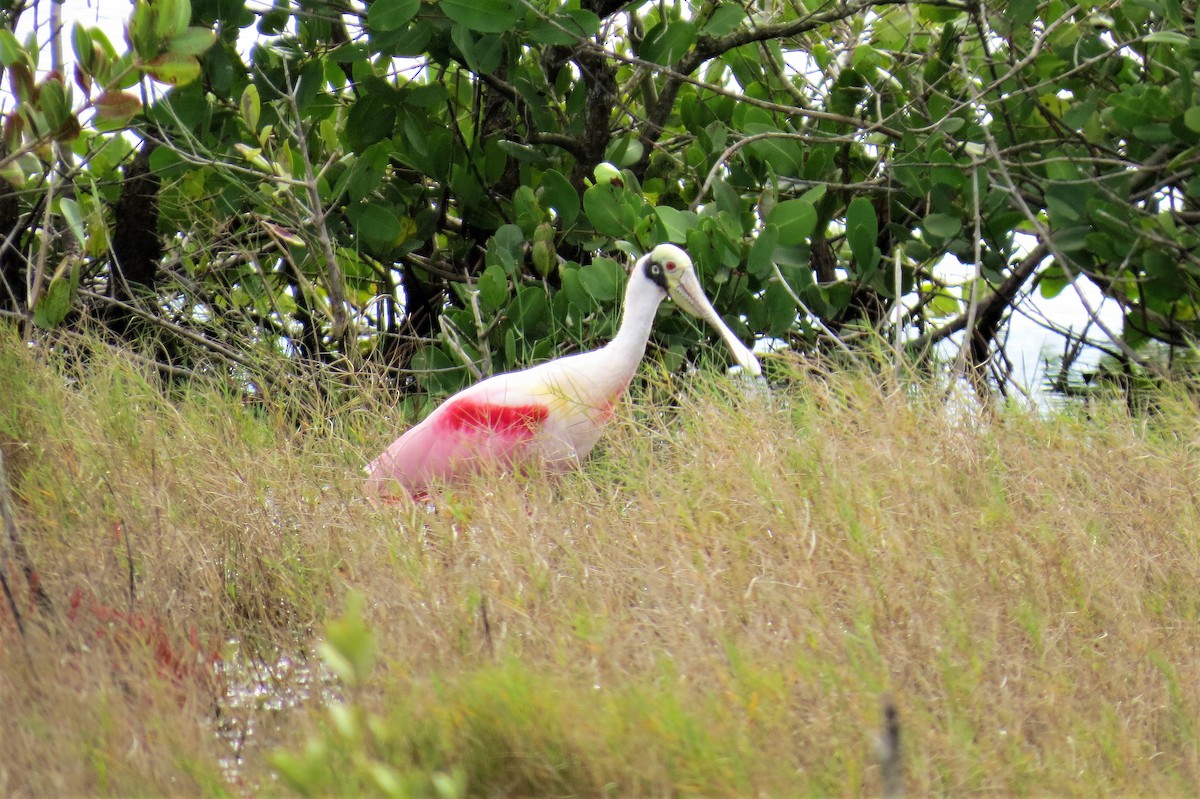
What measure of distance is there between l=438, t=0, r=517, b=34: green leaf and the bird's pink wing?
3.26ft

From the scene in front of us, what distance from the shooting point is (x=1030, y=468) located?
2.92 meters

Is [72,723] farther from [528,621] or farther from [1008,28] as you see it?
[1008,28]

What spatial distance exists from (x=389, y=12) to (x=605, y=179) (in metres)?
0.77

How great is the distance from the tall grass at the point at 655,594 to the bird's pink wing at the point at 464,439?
0.14 meters

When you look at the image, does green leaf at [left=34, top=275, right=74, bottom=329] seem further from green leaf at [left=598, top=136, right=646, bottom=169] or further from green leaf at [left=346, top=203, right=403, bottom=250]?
green leaf at [left=598, top=136, right=646, bottom=169]

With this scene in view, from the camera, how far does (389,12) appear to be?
3.72m

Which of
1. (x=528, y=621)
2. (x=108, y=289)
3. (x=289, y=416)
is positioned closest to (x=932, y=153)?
(x=289, y=416)

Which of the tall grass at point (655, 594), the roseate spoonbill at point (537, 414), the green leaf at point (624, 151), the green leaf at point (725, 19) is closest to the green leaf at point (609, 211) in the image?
the green leaf at point (624, 151)

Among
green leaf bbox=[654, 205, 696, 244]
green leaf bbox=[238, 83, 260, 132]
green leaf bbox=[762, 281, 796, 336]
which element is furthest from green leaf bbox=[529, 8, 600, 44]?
green leaf bbox=[762, 281, 796, 336]

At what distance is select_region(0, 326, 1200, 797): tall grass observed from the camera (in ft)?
5.98

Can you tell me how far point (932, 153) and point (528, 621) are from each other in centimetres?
229

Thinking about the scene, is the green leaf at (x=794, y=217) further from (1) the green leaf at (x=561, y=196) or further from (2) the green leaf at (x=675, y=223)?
(1) the green leaf at (x=561, y=196)

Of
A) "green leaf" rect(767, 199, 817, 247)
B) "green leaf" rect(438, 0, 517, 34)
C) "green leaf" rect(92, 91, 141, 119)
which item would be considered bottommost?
"green leaf" rect(92, 91, 141, 119)

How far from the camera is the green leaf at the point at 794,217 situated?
12.8 feet
